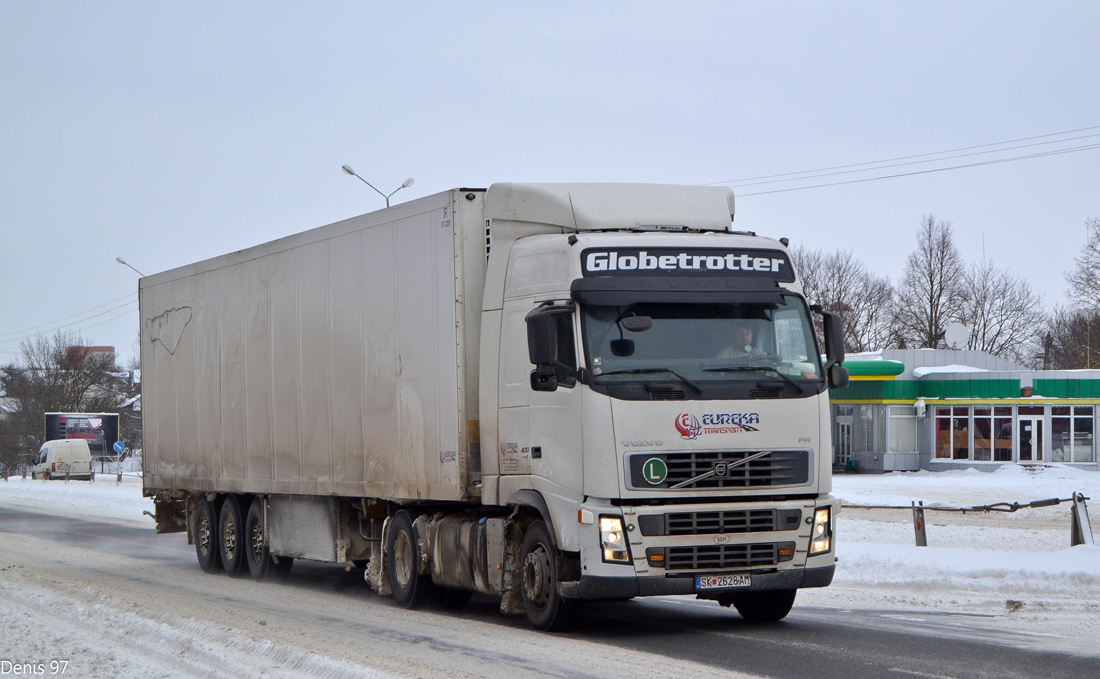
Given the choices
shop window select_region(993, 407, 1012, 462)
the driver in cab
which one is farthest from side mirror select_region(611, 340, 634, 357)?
shop window select_region(993, 407, 1012, 462)

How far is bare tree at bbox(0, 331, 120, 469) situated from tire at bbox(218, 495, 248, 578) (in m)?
77.6

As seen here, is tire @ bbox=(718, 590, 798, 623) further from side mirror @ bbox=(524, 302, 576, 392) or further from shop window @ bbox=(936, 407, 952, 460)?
shop window @ bbox=(936, 407, 952, 460)

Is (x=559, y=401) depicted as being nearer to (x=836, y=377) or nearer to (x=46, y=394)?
(x=836, y=377)

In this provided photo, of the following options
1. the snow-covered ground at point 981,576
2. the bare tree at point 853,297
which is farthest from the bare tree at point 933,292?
the snow-covered ground at point 981,576

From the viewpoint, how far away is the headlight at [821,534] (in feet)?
32.8

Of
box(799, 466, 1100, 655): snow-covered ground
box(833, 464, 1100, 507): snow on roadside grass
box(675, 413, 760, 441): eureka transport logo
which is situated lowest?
box(833, 464, 1100, 507): snow on roadside grass

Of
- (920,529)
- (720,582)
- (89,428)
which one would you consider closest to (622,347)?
(720,582)

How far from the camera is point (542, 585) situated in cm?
1029

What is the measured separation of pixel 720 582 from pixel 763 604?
1387mm

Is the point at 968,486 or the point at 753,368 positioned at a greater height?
the point at 753,368

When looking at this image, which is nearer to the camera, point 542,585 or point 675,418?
point 675,418

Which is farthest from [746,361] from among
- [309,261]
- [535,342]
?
[309,261]

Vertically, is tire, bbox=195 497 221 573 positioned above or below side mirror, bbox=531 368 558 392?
below

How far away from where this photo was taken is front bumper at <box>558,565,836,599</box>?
374 inches
